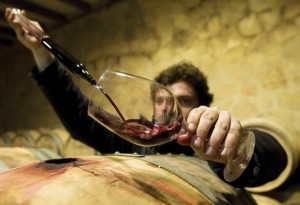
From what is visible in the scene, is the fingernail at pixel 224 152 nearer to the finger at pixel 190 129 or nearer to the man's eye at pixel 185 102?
the finger at pixel 190 129

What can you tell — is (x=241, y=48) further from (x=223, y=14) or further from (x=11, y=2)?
(x=11, y=2)

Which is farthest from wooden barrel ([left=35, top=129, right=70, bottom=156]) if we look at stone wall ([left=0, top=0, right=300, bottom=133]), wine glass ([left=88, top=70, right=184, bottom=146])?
wine glass ([left=88, top=70, right=184, bottom=146])

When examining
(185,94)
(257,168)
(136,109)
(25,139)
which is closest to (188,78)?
(185,94)

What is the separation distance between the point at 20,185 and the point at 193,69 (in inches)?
56.1

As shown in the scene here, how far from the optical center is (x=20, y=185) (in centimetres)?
54

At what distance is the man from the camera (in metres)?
0.63

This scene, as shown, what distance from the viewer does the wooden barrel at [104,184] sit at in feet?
1.66

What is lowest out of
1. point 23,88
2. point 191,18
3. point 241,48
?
point 23,88

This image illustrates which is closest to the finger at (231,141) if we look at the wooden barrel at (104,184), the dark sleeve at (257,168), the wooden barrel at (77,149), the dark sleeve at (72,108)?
the wooden barrel at (104,184)

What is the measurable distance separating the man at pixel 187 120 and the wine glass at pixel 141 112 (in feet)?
0.11

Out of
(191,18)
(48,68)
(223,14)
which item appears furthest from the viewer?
(191,18)

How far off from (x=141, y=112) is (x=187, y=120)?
104 millimetres

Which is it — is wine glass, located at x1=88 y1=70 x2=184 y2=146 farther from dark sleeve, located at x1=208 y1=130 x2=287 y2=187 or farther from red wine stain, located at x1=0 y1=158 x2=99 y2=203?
dark sleeve, located at x1=208 y1=130 x2=287 y2=187

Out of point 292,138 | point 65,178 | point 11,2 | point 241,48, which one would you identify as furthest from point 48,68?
point 11,2
